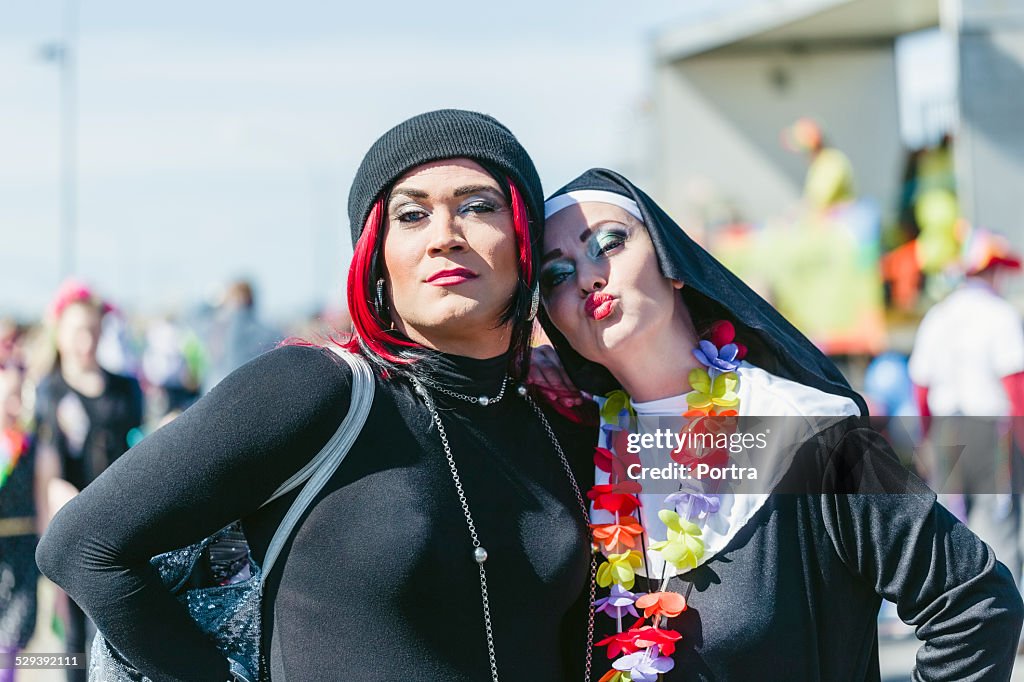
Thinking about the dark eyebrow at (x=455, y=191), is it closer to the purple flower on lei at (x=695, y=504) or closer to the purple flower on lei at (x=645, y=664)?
the purple flower on lei at (x=695, y=504)

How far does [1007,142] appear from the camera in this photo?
8.66 metres

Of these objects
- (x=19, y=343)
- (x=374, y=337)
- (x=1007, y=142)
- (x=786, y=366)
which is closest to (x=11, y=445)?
(x=374, y=337)

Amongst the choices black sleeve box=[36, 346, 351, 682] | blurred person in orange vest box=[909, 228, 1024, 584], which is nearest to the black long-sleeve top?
black sleeve box=[36, 346, 351, 682]

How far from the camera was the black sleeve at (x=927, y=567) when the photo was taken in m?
2.25

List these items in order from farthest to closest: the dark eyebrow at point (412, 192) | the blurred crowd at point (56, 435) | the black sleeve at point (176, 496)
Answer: the blurred crowd at point (56, 435) → the dark eyebrow at point (412, 192) → the black sleeve at point (176, 496)

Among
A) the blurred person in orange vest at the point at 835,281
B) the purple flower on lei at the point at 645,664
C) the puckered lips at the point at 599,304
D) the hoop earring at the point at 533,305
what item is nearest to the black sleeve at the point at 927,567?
the purple flower on lei at the point at 645,664

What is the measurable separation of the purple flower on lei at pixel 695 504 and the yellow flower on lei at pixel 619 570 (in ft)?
0.43

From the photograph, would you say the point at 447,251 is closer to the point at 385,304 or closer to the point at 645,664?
the point at 385,304

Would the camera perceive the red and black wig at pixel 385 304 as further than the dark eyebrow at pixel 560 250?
No

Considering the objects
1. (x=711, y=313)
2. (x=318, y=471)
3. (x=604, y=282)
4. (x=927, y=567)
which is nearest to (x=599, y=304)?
(x=604, y=282)

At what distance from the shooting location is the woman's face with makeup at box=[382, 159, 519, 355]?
2273mm

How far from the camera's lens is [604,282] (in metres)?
2.45

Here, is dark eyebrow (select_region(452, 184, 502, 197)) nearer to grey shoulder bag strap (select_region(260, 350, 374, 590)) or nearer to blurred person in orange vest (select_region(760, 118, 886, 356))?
grey shoulder bag strap (select_region(260, 350, 374, 590))

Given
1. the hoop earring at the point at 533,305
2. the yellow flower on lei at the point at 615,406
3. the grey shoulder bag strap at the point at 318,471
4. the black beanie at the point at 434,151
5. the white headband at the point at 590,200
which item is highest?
the black beanie at the point at 434,151
